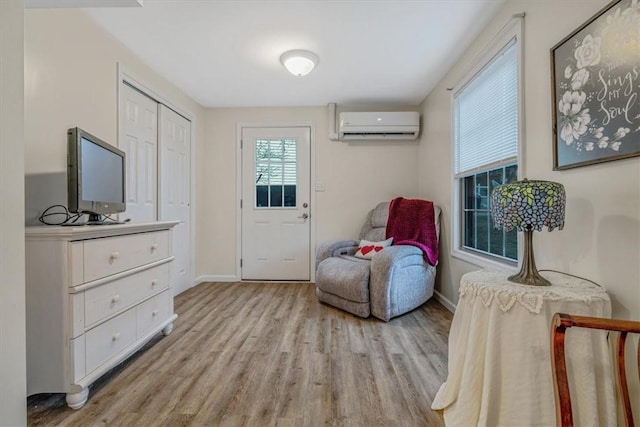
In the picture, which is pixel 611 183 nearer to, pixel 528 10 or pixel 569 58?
pixel 569 58

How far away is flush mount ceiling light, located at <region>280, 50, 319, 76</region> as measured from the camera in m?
2.44

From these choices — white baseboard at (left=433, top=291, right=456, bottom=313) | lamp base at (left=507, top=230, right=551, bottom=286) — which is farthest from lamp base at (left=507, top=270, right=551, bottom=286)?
white baseboard at (left=433, top=291, right=456, bottom=313)

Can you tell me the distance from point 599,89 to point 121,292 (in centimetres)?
245

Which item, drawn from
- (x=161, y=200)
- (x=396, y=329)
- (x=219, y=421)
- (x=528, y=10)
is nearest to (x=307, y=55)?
(x=528, y=10)

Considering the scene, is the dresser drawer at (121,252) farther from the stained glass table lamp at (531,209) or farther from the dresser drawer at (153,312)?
the stained glass table lamp at (531,209)

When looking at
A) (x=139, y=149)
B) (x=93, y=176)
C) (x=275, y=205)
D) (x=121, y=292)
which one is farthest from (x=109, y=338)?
(x=275, y=205)

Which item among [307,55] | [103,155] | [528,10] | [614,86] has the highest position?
[307,55]

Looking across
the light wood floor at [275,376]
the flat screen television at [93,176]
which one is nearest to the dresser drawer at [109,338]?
the light wood floor at [275,376]

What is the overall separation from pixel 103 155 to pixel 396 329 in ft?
7.60

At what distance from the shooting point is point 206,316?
8.59 feet

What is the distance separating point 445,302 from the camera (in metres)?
2.88

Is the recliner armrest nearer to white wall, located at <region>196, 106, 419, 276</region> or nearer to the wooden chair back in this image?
white wall, located at <region>196, 106, 419, 276</region>

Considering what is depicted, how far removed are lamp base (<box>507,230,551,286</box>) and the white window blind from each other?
2.87ft

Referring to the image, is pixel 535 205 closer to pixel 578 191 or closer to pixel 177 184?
pixel 578 191
